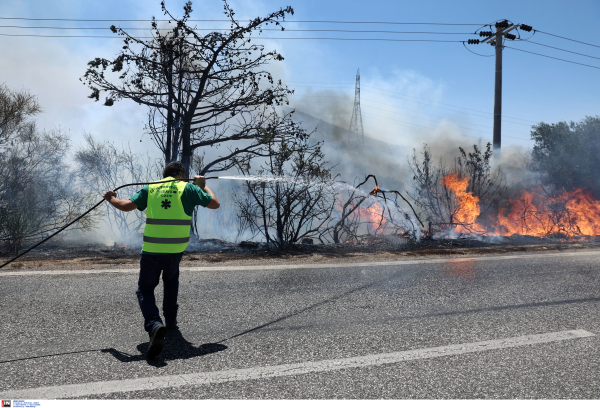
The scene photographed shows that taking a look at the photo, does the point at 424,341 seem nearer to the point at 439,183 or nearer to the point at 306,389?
the point at 306,389

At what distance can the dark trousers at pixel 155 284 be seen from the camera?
374cm

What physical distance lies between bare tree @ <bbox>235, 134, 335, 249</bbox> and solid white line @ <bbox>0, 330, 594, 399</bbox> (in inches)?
283

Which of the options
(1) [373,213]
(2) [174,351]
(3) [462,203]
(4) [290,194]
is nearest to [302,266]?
(4) [290,194]

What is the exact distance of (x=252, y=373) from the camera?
3070 millimetres

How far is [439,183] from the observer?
14.9 m

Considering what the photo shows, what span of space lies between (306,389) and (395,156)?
32.7 m

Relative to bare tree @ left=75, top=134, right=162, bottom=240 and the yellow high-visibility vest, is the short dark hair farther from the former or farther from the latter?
bare tree @ left=75, top=134, right=162, bottom=240

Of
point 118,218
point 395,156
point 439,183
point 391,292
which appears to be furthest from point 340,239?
point 395,156

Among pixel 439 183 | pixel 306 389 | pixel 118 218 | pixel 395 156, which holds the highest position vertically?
pixel 395 156

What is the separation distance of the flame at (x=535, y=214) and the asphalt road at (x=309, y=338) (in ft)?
27.2

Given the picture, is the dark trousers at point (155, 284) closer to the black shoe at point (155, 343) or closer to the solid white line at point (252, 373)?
the black shoe at point (155, 343)

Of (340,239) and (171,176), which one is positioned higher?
(171,176)

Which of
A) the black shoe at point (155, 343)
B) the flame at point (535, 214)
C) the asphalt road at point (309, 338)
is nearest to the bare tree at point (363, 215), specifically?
the flame at point (535, 214)

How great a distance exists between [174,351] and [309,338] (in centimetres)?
117
